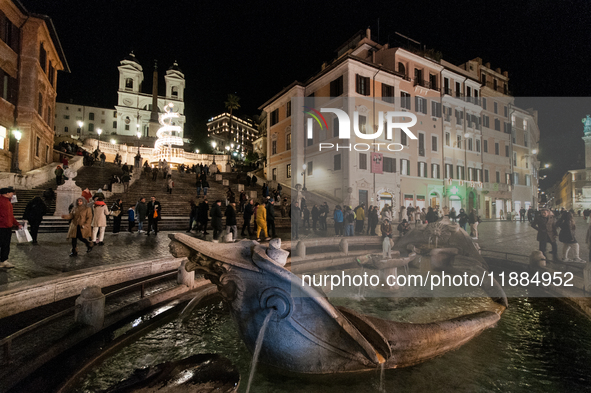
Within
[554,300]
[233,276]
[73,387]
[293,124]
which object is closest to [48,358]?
[73,387]

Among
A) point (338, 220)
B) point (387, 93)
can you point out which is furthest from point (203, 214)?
point (387, 93)

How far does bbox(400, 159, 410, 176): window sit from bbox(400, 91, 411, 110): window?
17.3 feet

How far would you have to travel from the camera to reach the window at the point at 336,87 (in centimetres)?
2564

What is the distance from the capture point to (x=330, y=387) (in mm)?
2639

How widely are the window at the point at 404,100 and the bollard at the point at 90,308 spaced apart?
28.6 meters

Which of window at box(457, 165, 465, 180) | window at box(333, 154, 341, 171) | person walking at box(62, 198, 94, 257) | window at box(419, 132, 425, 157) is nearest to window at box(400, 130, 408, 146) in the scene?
window at box(419, 132, 425, 157)

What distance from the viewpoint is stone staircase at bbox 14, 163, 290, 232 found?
568 inches

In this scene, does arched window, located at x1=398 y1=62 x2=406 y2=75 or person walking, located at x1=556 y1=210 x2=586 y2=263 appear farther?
arched window, located at x1=398 y1=62 x2=406 y2=75

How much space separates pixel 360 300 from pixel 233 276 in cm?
357

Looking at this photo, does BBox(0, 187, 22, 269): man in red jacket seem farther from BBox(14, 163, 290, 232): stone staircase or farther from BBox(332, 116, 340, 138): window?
BBox(332, 116, 340, 138): window

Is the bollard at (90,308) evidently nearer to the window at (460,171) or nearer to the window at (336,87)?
the window at (336,87)

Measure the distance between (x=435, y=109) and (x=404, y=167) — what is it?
782 cm

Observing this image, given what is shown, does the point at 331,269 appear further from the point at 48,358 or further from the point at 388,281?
the point at 48,358

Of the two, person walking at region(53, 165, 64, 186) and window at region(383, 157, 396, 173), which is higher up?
window at region(383, 157, 396, 173)
